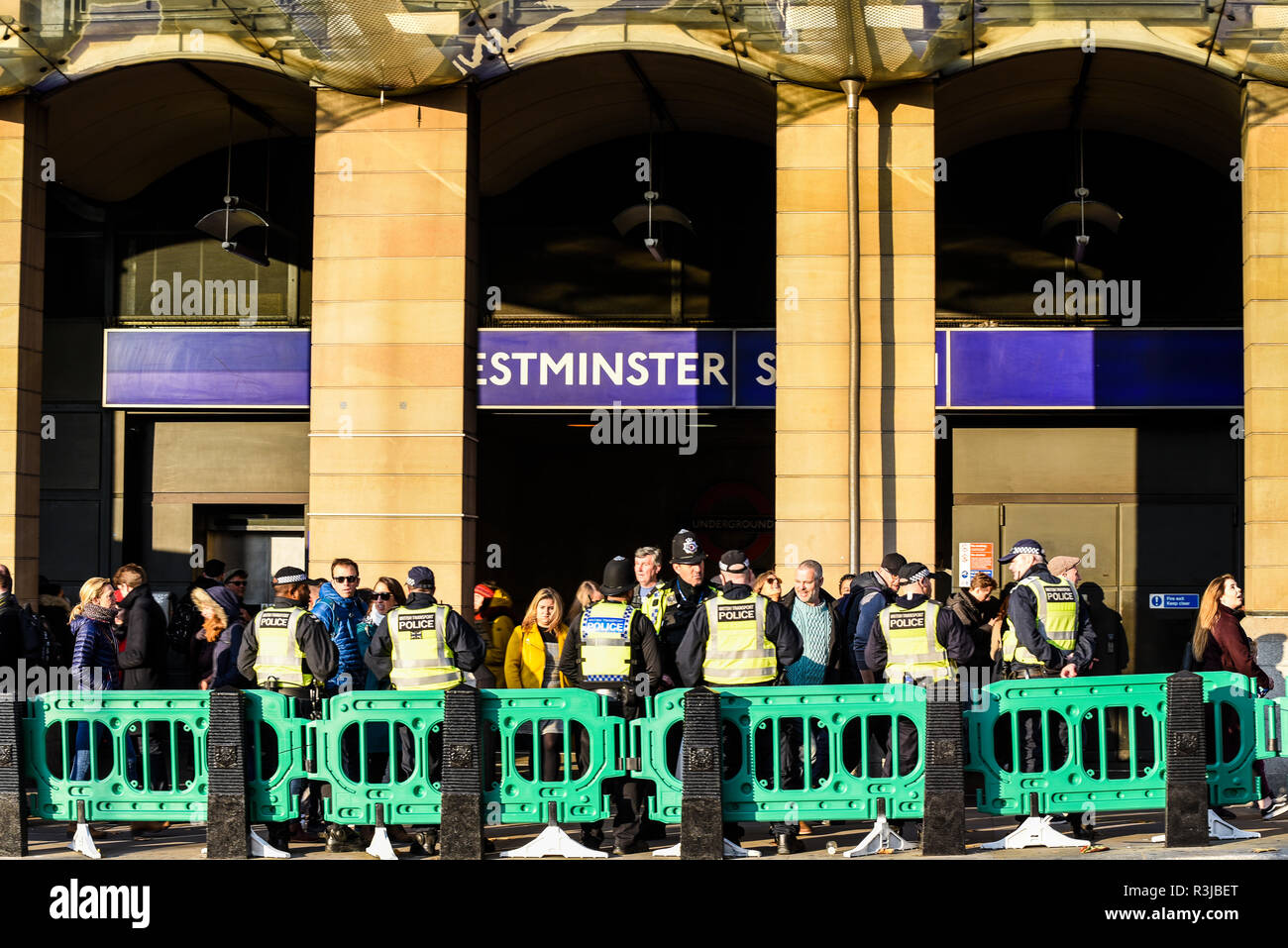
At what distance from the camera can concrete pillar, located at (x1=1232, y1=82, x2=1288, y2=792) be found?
14.2m

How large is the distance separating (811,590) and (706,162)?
867cm

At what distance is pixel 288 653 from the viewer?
34.1 feet

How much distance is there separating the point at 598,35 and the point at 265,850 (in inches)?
348

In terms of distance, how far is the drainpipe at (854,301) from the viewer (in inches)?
575

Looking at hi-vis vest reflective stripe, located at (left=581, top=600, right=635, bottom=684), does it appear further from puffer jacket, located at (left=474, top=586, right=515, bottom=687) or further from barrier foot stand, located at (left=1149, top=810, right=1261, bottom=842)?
barrier foot stand, located at (left=1149, top=810, right=1261, bottom=842)

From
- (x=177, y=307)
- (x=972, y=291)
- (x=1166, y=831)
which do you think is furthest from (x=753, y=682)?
(x=177, y=307)

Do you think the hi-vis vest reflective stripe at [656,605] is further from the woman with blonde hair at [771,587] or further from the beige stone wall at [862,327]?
the beige stone wall at [862,327]

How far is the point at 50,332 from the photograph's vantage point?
1831 cm

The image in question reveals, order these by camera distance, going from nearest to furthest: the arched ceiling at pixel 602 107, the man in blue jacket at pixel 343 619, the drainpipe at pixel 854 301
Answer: the man in blue jacket at pixel 343 619, the drainpipe at pixel 854 301, the arched ceiling at pixel 602 107

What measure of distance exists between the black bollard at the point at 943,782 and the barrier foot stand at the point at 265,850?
4.30 metres

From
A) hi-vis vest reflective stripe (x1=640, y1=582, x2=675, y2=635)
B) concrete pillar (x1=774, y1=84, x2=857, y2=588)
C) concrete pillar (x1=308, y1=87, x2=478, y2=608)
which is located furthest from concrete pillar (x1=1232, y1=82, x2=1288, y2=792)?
concrete pillar (x1=308, y1=87, x2=478, y2=608)

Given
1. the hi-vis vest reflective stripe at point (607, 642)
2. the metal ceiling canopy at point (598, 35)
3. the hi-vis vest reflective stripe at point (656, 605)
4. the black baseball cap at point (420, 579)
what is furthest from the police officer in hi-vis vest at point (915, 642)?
the metal ceiling canopy at point (598, 35)

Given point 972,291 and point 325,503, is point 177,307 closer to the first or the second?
point 325,503

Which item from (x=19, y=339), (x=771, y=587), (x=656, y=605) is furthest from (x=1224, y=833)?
(x=19, y=339)
